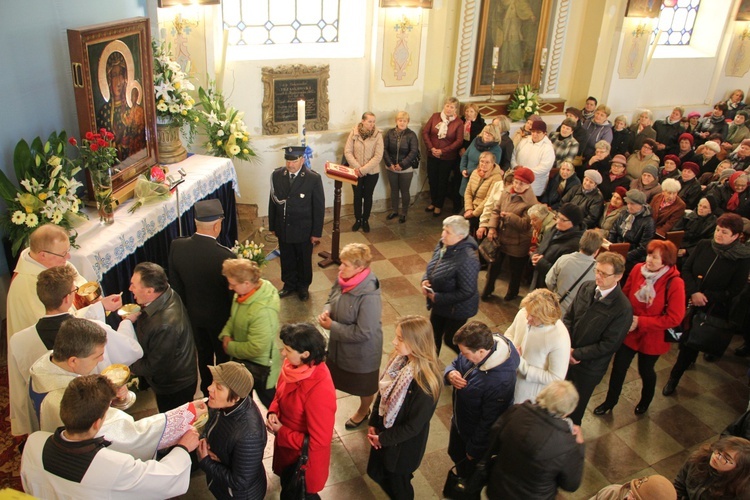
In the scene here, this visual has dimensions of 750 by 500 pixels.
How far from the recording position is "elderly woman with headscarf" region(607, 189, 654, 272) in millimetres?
5727

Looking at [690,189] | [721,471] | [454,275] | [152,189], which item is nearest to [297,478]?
[454,275]

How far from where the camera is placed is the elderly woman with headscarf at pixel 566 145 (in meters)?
8.09

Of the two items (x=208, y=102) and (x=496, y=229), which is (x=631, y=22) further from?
(x=208, y=102)

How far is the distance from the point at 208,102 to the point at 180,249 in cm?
317

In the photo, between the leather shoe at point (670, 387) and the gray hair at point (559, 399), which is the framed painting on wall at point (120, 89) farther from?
the leather shoe at point (670, 387)

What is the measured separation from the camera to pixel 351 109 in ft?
27.9

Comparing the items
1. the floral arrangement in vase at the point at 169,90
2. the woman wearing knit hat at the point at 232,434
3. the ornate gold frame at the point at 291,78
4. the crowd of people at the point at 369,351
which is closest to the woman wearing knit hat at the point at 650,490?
the crowd of people at the point at 369,351

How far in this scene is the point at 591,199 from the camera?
21.0ft

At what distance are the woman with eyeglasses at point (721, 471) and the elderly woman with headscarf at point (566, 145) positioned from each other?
17.6 ft

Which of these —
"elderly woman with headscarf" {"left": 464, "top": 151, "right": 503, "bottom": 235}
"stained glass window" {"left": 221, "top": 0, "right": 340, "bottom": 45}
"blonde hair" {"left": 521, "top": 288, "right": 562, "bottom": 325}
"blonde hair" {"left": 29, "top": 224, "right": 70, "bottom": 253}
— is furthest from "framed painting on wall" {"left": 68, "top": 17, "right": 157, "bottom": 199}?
"blonde hair" {"left": 521, "top": 288, "right": 562, "bottom": 325}

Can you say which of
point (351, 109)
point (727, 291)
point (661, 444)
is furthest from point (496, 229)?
point (351, 109)

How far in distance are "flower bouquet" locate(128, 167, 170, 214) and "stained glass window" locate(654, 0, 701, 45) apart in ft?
32.8

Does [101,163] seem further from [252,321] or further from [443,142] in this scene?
[443,142]

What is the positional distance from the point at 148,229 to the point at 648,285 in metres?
4.24
